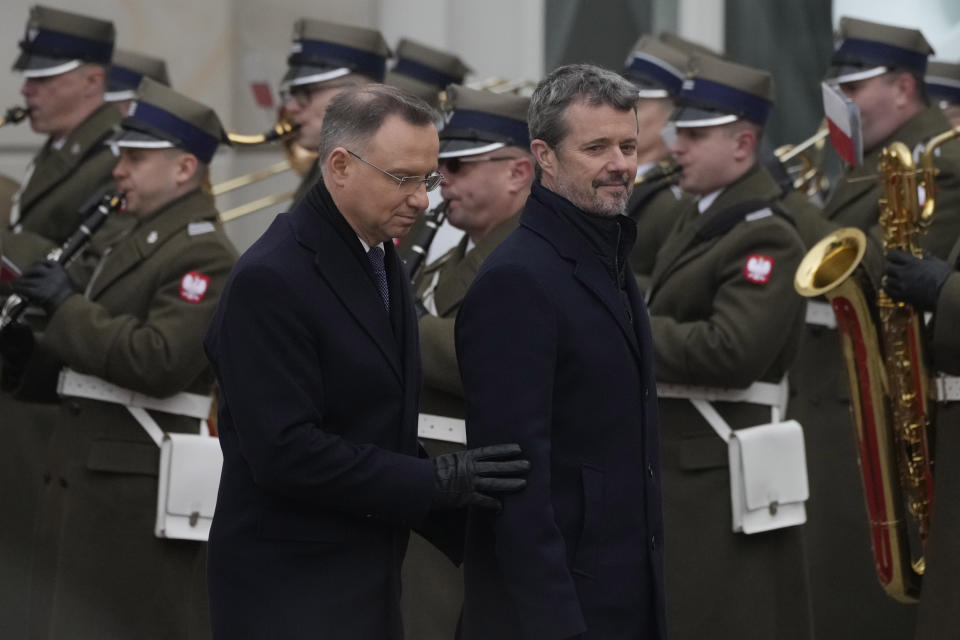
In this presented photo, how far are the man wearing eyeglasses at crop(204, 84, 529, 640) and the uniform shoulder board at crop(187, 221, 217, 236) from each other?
2.19m

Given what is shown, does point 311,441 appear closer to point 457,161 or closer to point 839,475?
point 457,161

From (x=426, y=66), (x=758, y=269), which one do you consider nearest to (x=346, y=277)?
(x=758, y=269)

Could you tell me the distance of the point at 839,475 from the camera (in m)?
7.25

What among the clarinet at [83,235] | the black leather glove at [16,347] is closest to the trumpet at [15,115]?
the clarinet at [83,235]

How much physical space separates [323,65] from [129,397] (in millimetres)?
1728

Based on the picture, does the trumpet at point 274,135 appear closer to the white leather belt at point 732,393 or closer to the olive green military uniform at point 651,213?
the olive green military uniform at point 651,213

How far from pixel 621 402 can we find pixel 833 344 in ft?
10.9

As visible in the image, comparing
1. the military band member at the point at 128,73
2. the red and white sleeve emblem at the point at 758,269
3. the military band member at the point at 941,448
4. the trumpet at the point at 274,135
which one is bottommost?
the military band member at the point at 941,448

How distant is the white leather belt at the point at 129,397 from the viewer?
20.4 feet

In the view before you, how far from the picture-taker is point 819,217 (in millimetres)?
7098

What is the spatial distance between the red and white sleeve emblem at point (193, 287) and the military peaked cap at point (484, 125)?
90 centimetres

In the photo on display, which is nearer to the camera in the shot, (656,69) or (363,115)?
(363,115)

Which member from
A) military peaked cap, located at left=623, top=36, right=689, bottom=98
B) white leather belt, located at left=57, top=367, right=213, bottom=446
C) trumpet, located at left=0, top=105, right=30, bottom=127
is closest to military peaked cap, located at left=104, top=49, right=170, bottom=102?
trumpet, located at left=0, top=105, right=30, bottom=127

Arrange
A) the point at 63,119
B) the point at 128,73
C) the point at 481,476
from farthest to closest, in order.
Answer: the point at 128,73 < the point at 63,119 < the point at 481,476
